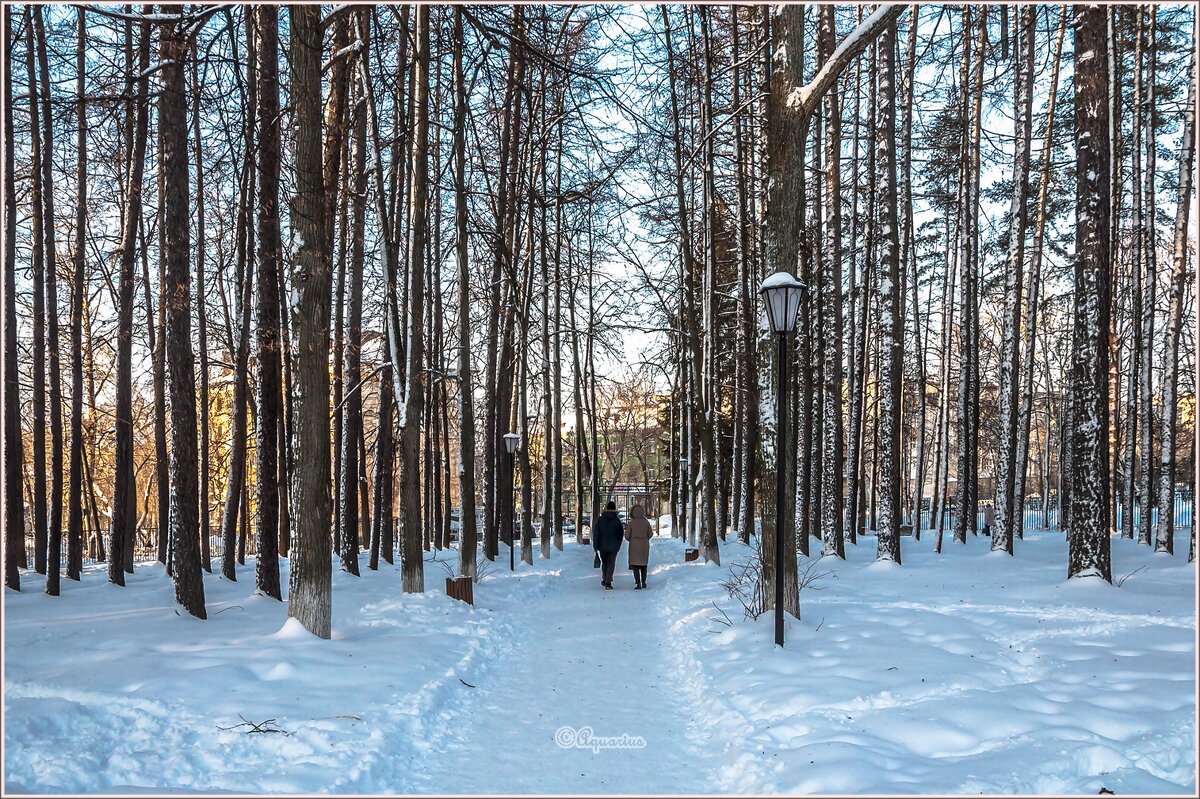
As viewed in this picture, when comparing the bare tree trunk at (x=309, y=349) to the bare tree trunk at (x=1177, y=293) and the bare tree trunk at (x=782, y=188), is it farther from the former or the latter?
the bare tree trunk at (x=1177, y=293)

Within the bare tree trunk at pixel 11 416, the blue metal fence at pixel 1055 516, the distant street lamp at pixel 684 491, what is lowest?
the blue metal fence at pixel 1055 516

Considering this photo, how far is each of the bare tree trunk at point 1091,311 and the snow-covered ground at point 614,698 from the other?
29.5 inches

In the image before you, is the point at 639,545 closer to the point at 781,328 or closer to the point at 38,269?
the point at 781,328

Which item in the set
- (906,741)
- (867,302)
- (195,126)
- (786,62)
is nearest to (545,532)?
(867,302)

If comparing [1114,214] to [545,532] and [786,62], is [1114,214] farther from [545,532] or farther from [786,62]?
[545,532]

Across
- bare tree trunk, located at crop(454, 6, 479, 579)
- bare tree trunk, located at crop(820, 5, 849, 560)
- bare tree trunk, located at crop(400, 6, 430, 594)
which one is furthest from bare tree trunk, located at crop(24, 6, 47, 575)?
bare tree trunk, located at crop(820, 5, 849, 560)

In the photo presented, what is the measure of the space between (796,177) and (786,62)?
48.1 inches

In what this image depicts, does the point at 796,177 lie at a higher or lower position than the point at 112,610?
higher

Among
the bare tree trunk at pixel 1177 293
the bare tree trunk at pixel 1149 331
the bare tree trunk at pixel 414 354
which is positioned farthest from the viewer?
the bare tree trunk at pixel 1149 331

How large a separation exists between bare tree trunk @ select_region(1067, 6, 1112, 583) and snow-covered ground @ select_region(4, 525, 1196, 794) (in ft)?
2.46

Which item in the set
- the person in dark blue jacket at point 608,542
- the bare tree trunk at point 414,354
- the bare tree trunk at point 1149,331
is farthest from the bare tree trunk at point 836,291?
the bare tree trunk at point 414,354

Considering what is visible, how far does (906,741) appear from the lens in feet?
15.4

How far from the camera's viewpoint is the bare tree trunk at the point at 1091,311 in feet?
31.8

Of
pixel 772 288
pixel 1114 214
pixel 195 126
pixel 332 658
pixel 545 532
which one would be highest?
pixel 195 126
